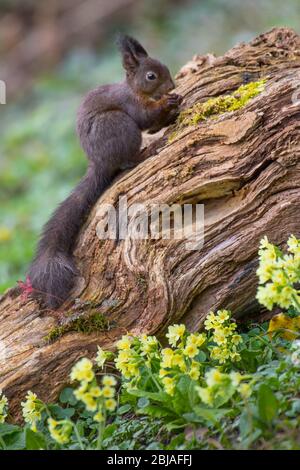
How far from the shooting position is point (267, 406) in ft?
9.35

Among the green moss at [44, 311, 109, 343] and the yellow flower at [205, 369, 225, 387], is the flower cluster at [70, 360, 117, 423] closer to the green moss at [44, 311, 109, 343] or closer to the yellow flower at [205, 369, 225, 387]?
the yellow flower at [205, 369, 225, 387]

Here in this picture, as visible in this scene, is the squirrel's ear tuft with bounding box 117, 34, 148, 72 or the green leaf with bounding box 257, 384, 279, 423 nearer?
the green leaf with bounding box 257, 384, 279, 423

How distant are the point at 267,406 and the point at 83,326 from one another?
1.38 metres

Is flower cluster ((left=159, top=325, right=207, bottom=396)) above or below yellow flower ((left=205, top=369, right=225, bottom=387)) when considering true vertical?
above

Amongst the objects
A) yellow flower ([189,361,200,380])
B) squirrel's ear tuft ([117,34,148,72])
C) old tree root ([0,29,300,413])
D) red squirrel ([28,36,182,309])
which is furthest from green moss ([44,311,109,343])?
squirrel's ear tuft ([117,34,148,72])

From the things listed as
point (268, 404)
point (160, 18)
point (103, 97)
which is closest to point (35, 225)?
point (103, 97)

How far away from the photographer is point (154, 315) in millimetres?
3916

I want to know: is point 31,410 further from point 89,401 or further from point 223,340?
point 223,340

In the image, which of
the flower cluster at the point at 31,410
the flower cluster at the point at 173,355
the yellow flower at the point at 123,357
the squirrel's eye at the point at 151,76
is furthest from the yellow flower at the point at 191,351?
the squirrel's eye at the point at 151,76

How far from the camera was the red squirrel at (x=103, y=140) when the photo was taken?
425cm

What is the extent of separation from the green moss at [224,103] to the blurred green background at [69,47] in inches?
194

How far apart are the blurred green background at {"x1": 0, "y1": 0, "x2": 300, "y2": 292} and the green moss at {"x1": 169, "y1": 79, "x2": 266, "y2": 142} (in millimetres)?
4933

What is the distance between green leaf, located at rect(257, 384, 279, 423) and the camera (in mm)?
2846

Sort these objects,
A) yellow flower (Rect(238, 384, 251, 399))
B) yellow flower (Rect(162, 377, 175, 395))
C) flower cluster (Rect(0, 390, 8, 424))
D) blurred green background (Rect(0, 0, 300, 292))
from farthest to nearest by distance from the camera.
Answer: blurred green background (Rect(0, 0, 300, 292)), flower cluster (Rect(0, 390, 8, 424)), yellow flower (Rect(162, 377, 175, 395)), yellow flower (Rect(238, 384, 251, 399))
